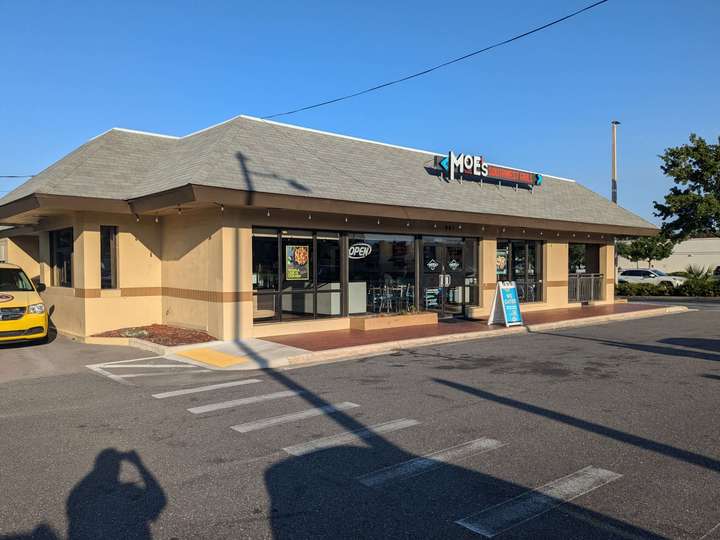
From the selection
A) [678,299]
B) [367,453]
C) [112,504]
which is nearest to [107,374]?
[112,504]

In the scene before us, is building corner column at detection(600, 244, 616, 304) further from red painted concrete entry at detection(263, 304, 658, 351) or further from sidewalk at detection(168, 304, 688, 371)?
sidewalk at detection(168, 304, 688, 371)

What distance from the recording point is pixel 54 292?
1717cm

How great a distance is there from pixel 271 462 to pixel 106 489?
1.53 metres

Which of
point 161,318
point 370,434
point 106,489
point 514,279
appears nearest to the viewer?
point 106,489

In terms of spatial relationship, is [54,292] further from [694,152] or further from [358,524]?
[694,152]

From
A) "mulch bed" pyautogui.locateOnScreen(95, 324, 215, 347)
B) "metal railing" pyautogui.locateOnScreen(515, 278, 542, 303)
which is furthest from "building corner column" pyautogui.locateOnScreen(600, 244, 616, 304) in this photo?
"mulch bed" pyautogui.locateOnScreen(95, 324, 215, 347)

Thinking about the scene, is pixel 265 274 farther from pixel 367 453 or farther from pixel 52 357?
pixel 367 453

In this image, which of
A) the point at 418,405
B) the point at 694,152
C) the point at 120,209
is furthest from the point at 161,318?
the point at 694,152

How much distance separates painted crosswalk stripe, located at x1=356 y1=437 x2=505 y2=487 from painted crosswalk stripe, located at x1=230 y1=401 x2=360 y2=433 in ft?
6.98

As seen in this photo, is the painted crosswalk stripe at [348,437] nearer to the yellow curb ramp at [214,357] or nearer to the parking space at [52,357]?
the yellow curb ramp at [214,357]

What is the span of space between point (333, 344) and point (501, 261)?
10553mm

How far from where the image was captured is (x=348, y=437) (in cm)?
681

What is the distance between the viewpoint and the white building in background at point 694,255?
6138 cm

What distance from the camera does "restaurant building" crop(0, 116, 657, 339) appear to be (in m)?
14.3
